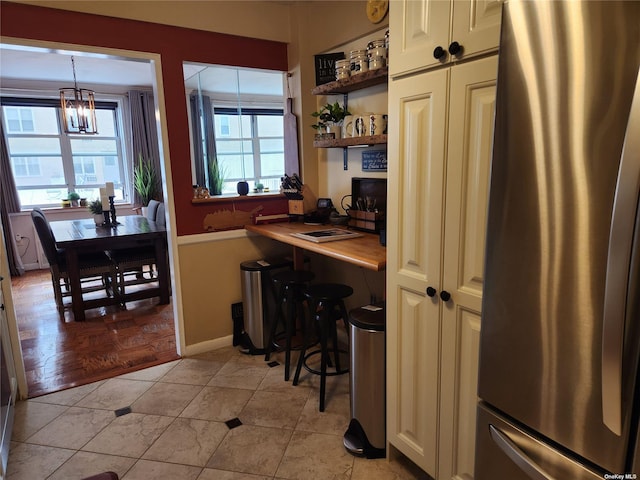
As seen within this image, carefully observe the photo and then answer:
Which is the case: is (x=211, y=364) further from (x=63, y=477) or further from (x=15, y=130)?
(x=15, y=130)

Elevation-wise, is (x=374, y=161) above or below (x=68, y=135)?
below

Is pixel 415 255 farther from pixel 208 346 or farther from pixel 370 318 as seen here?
pixel 208 346

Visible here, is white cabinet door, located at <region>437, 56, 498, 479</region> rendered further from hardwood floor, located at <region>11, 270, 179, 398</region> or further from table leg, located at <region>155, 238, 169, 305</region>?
table leg, located at <region>155, 238, 169, 305</region>

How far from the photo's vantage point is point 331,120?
9.06ft

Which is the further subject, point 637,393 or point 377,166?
point 377,166

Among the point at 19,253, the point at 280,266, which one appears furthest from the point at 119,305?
the point at 19,253

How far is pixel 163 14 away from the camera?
8.77 feet

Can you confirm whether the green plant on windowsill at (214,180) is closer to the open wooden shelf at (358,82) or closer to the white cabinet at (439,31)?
the open wooden shelf at (358,82)

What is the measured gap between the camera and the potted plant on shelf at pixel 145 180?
6203 millimetres

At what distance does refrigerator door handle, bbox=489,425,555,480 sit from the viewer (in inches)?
39.2

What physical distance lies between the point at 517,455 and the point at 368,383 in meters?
0.94

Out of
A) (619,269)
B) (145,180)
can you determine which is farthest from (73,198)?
(619,269)

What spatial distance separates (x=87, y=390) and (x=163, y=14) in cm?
246

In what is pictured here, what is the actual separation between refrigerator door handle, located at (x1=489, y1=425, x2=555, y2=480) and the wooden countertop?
32.4 inches
